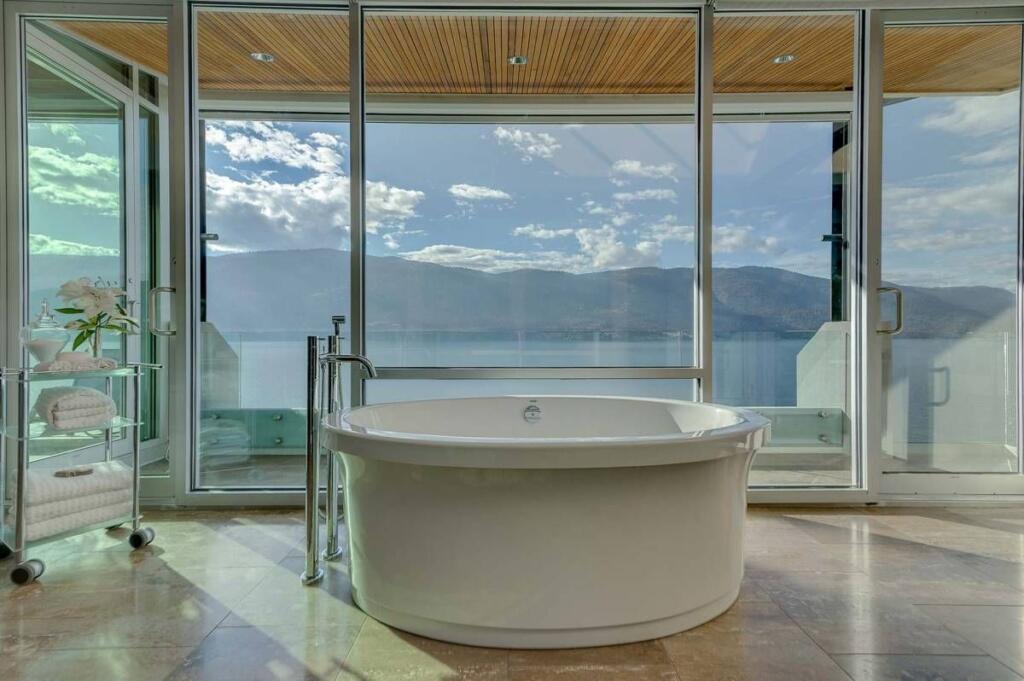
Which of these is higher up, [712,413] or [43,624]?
[712,413]

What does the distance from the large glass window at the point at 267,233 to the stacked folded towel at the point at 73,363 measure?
568 millimetres

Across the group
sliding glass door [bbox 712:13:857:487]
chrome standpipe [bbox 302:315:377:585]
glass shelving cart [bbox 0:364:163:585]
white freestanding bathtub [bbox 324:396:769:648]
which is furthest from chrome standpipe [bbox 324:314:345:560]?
sliding glass door [bbox 712:13:857:487]

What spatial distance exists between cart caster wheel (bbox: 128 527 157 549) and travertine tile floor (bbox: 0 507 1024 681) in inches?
1.6

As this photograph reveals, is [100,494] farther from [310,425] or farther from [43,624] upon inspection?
[310,425]

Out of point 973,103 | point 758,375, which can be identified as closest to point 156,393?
point 758,375

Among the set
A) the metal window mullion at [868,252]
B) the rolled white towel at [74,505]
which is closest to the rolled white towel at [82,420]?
the rolled white towel at [74,505]

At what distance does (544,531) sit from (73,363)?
190 cm

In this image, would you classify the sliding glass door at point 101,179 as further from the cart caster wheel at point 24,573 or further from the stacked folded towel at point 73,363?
the cart caster wheel at point 24,573

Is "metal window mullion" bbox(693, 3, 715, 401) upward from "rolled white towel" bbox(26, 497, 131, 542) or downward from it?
upward

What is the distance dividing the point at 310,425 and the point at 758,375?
2148mm

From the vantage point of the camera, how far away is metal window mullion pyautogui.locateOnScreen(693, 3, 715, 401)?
113 inches

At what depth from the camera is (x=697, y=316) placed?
2924 mm

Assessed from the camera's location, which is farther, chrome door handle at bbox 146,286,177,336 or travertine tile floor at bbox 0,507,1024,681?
chrome door handle at bbox 146,286,177,336

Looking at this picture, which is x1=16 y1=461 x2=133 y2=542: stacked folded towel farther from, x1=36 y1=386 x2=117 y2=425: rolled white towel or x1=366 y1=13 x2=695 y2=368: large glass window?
x1=366 y1=13 x2=695 y2=368: large glass window
